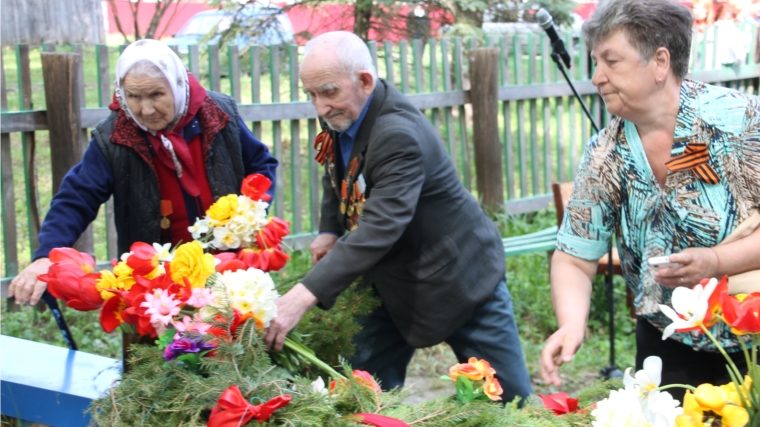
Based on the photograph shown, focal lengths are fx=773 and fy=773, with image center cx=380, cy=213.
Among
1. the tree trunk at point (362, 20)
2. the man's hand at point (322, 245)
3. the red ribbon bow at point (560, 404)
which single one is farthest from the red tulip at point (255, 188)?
the tree trunk at point (362, 20)

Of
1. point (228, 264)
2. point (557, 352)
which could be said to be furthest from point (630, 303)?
point (228, 264)

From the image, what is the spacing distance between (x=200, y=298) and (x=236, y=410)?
34 centimetres

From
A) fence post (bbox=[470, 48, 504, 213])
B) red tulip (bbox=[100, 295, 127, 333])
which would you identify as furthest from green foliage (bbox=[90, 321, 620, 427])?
fence post (bbox=[470, 48, 504, 213])

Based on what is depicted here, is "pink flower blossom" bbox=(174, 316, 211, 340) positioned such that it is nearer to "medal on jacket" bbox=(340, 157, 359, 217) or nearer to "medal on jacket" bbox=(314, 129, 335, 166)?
"medal on jacket" bbox=(340, 157, 359, 217)

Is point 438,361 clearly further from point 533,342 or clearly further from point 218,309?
point 218,309

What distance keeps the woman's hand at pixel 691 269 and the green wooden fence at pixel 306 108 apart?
145 inches

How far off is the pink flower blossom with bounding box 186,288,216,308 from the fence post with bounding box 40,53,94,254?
3.07 meters

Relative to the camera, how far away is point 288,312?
1956 millimetres

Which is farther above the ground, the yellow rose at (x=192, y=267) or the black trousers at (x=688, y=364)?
the yellow rose at (x=192, y=267)

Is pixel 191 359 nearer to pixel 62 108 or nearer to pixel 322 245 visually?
pixel 322 245

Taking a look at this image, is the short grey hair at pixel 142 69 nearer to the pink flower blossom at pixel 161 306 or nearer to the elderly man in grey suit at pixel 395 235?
the elderly man in grey suit at pixel 395 235

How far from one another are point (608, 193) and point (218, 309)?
1034 mm

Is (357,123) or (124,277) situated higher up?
(357,123)

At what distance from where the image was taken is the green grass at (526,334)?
14.3ft
